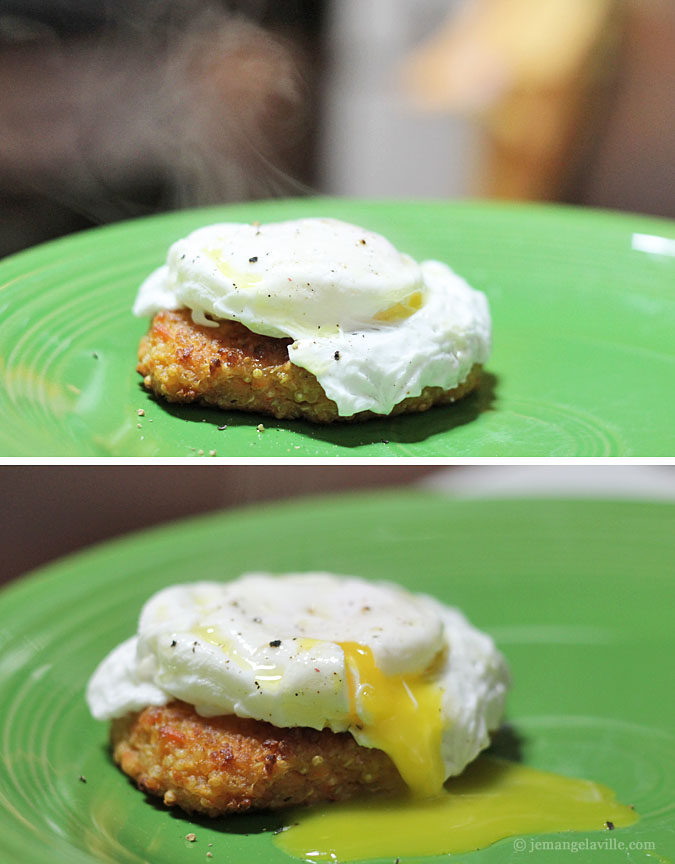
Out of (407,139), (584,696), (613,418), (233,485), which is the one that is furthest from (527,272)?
(407,139)

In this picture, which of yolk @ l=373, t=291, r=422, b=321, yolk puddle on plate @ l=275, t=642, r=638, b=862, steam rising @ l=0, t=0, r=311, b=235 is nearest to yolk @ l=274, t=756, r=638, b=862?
yolk puddle on plate @ l=275, t=642, r=638, b=862

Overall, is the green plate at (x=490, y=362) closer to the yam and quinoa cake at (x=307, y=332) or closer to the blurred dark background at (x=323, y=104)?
the yam and quinoa cake at (x=307, y=332)

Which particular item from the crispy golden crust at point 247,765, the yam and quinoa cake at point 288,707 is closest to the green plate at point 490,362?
the yam and quinoa cake at point 288,707

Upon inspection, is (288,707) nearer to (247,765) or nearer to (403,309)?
(247,765)

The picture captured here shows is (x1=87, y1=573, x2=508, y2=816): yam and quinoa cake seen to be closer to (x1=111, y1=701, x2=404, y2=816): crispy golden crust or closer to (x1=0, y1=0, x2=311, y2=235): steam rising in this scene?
(x1=111, y1=701, x2=404, y2=816): crispy golden crust

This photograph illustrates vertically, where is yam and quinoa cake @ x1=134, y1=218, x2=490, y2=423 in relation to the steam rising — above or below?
above
